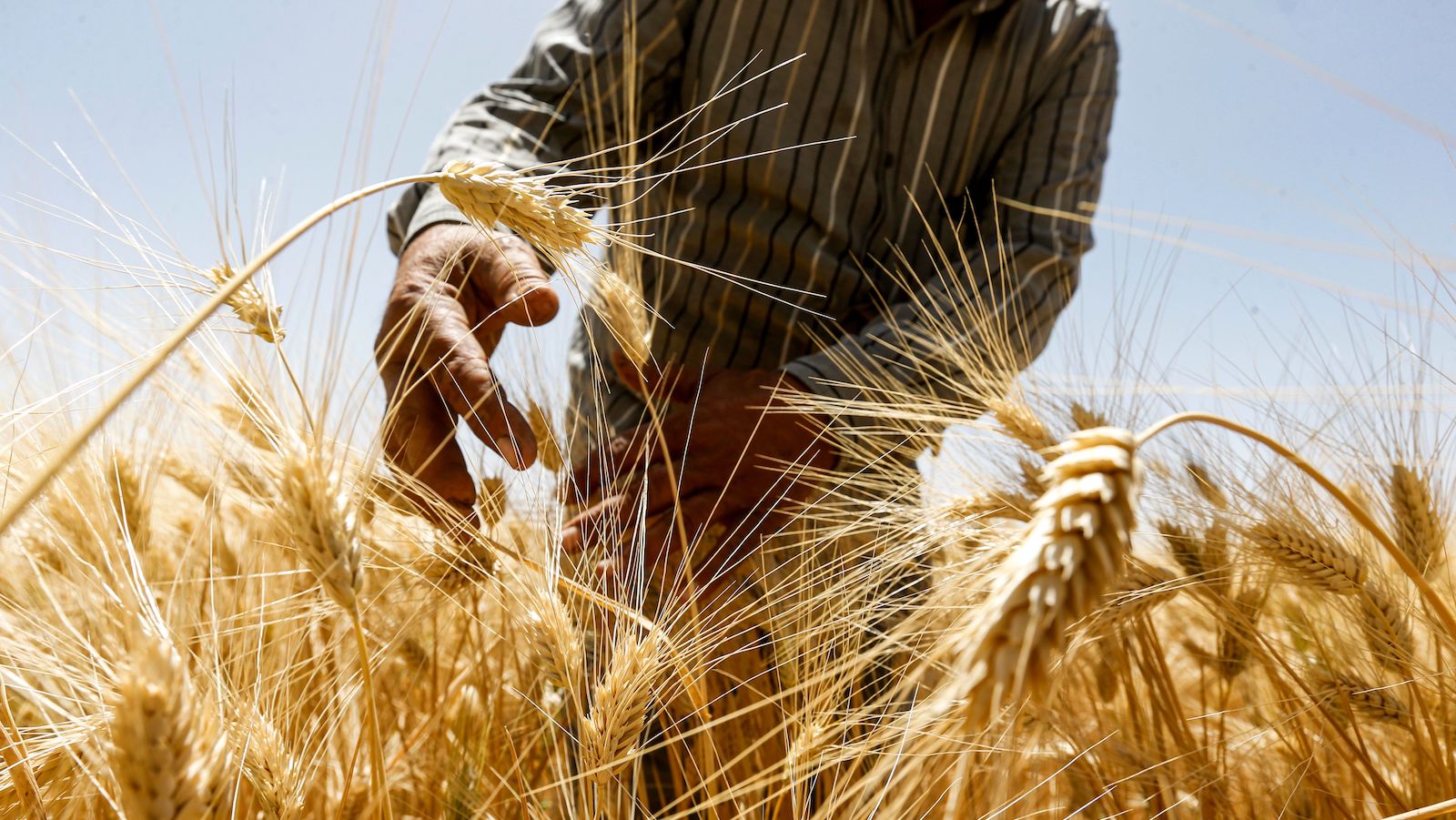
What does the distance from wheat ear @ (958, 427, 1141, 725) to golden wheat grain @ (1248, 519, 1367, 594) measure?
35cm

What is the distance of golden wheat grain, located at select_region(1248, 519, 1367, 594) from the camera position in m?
0.55

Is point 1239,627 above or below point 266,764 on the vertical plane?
below

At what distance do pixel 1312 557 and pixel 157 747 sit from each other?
0.66 meters

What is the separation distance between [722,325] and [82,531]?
0.74m

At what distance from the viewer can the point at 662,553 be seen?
2.35ft

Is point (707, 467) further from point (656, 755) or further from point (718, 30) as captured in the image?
point (718, 30)

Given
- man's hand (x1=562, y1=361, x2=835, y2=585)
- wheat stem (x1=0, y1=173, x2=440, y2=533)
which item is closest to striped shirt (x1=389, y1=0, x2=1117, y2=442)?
man's hand (x1=562, y1=361, x2=835, y2=585)

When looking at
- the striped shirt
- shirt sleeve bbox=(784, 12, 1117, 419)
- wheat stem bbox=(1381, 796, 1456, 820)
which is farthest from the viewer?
the striped shirt

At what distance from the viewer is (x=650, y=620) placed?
664mm

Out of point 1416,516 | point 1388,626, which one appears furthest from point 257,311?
point 1416,516

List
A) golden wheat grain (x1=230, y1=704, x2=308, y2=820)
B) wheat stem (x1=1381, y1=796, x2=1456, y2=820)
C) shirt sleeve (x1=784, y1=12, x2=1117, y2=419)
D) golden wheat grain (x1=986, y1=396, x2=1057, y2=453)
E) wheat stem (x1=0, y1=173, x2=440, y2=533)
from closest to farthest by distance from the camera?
wheat stem (x1=0, y1=173, x2=440, y2=533), wheat stem (x1=1381, y1=796, x2=1456, y2=820), golden wheat grain (x1=230, y1=704, x2=308, y2=820), golden wheat grain (x1=986, y1=396, x2=1057, y2=453), shirt sleeve (x1=784, y1=12, x2=1117, y2=419)

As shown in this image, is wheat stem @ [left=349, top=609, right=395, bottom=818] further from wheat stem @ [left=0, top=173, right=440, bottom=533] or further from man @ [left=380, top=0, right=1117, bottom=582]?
man @ [left=380, top=0, right=1117, bottom=582]

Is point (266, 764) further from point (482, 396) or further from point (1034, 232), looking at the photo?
point (1034, 232)

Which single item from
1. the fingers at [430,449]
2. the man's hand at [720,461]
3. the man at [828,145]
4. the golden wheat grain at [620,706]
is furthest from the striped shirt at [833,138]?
the golden wheat grain at [620,706]
